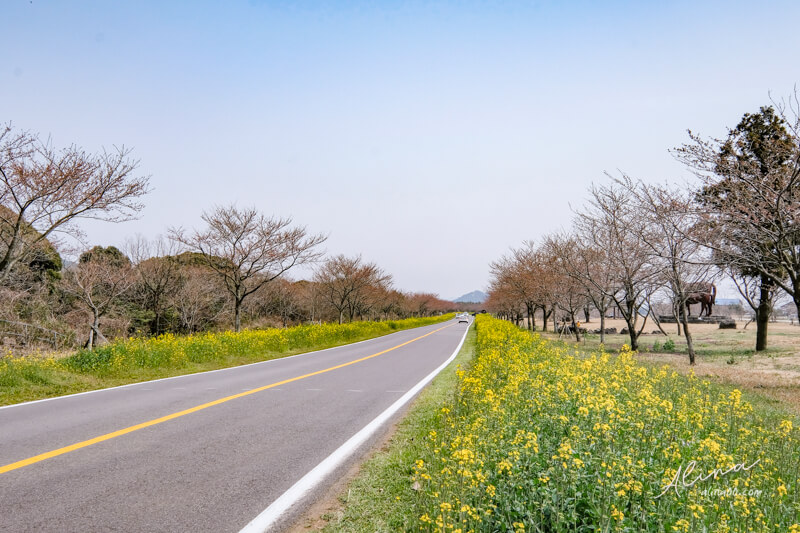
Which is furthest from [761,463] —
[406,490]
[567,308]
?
[567,308]

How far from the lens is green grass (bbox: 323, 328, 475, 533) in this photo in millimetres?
3418

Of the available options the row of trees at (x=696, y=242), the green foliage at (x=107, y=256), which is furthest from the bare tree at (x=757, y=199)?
the green foliage at (x=107, y=256)

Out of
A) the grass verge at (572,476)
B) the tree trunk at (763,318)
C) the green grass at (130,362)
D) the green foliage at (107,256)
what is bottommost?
the green grass at (130,362)

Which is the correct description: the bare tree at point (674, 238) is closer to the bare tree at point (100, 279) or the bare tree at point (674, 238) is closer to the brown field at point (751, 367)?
the brown field at point (751, 367)

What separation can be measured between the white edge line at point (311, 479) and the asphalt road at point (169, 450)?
8cm

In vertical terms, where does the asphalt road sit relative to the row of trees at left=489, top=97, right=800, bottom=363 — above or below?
below

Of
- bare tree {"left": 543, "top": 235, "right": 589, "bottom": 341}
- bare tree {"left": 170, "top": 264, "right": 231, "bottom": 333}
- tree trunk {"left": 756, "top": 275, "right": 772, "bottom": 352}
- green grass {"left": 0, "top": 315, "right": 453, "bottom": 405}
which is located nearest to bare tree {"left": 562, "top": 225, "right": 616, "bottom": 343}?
bare tree {"left": 543, "top": 235, "right": 589, "bottom": 341}

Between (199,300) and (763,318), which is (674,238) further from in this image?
(199,300)

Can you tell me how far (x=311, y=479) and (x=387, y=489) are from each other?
0.79m

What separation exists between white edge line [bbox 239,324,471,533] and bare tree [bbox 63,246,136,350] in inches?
817

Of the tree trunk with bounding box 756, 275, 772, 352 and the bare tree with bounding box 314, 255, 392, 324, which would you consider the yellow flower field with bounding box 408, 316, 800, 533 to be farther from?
the bare tree with bounding box 314, 255, 392, 324

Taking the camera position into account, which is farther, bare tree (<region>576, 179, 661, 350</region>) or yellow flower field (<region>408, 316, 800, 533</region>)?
bare tree (<region>576, 179, 661, 350</region>)

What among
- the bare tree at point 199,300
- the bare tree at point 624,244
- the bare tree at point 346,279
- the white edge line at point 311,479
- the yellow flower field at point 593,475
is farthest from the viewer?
the bare tree at point 346,279

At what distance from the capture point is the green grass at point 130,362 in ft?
29.3
